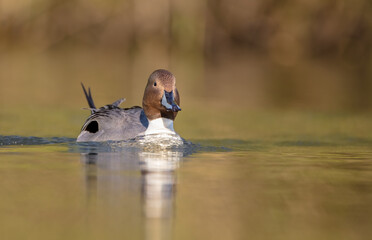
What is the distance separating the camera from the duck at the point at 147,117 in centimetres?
755

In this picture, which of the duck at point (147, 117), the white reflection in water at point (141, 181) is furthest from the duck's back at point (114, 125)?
the white reflection in water at point (141, 181)

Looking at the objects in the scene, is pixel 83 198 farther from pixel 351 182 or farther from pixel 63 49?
pixel 63 49

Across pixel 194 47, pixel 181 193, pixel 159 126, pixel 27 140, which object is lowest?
pixel 181 193

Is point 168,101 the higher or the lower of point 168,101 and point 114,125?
the higher

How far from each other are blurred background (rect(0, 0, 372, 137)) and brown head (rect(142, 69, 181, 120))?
537 cm

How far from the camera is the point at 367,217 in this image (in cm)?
451

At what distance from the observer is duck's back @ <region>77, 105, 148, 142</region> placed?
7.75 meters

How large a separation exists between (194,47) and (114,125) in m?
13.3

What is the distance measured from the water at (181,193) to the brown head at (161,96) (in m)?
0.41

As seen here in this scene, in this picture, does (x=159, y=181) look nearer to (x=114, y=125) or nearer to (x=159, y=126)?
(x=159, y=126)

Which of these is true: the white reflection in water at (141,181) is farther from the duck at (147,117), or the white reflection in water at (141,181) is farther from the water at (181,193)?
the duck at (147,117)

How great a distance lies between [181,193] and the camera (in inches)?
199

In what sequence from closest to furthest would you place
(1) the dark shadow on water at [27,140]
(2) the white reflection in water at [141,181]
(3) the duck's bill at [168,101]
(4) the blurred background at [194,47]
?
(2) the white reflection in water at [141,181] < (3) the duck's bill at [168,101] < (1) the dark shadow on water at [27,140] < (4) the blurred background at [194,47]

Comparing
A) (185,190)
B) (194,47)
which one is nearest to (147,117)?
(185,190)
